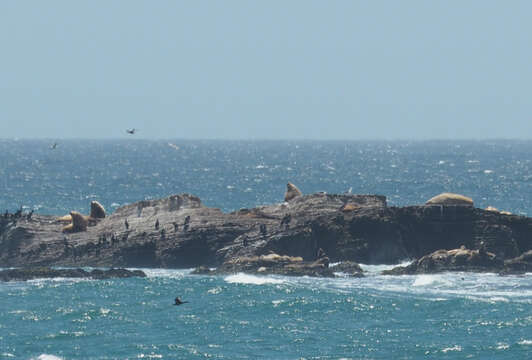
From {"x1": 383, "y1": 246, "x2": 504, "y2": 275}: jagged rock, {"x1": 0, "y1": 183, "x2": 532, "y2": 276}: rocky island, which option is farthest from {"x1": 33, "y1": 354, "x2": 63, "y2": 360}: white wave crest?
{"x1": 383, "y1": 246, "x2": 504, "y2": 275}: jagged rock

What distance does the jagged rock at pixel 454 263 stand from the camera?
78.3 metres

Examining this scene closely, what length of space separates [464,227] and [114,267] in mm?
23635

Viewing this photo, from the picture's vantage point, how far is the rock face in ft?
254

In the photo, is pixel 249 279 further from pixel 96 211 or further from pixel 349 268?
pixel 96 211

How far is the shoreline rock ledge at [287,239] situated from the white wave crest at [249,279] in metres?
2.85

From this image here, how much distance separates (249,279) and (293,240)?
23.2ft

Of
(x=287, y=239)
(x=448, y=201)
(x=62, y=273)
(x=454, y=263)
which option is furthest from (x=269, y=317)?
(x=448, y=201)

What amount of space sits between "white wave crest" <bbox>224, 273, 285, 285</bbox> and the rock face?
5850 mm

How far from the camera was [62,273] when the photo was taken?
257 ft

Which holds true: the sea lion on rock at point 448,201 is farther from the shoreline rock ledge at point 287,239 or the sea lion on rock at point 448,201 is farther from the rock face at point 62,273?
the rock face at point 62,273

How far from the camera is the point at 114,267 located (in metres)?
82.6

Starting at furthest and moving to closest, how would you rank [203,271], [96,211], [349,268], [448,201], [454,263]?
[96,211]
[448,201]
[203,271]
[454,263]
[349,268]

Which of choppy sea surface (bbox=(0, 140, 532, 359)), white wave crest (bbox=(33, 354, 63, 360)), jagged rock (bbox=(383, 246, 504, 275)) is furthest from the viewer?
jagged rock (bbox=(383, 246, 504, 275))

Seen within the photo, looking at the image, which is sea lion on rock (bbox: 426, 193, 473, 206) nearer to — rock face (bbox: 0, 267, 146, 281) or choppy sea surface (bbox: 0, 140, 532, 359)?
choppy sea surface (bbox: 0, 140, 532, 359)
